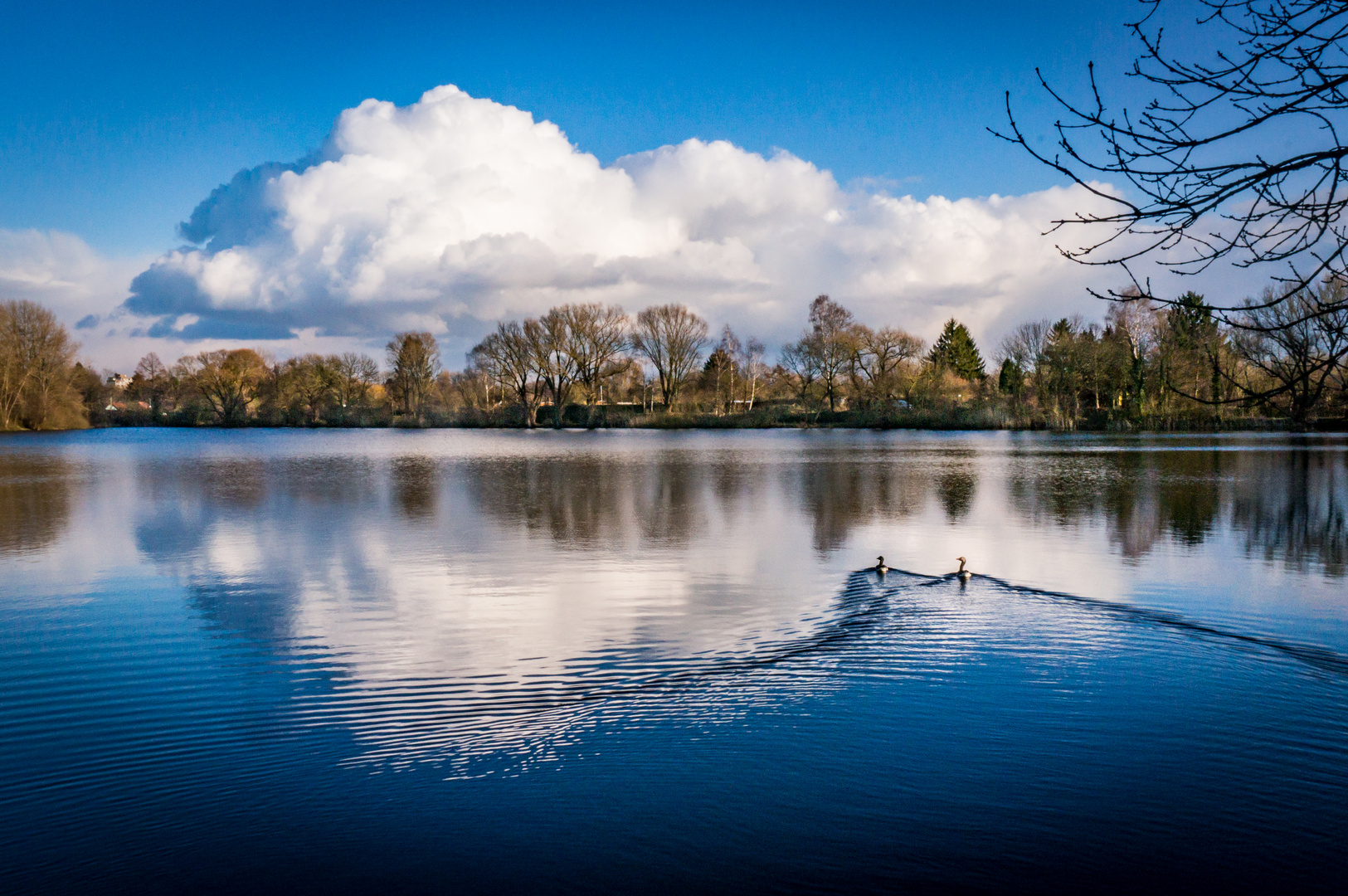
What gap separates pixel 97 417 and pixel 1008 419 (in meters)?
95.5

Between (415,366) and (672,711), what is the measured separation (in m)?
85.5

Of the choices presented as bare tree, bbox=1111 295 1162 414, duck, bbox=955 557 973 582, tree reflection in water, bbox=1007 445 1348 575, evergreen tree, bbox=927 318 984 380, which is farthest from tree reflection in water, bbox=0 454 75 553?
evergreen tree, bbox=927 318 984 380

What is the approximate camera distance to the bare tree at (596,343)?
247ft

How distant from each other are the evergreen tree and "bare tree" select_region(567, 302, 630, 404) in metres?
33.8

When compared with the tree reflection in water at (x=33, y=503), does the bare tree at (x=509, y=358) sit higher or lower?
higher

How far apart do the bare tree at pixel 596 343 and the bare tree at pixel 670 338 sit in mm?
3038

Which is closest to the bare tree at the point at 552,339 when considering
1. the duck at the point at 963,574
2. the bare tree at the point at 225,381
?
the bare tree at the point at 225,381

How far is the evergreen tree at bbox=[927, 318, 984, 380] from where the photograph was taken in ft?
292

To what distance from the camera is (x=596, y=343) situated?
7581 cm

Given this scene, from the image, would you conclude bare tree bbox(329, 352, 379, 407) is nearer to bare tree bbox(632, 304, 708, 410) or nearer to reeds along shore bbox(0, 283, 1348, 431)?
reeds along shore bbox(0, 283, 1348, 431)

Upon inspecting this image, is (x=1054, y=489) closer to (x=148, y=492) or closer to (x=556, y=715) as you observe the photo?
(x=556, y=715)

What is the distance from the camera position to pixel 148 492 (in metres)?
23.1

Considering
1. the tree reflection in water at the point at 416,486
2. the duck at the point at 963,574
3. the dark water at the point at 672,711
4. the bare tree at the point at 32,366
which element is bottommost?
the dark water at the point at 672,711

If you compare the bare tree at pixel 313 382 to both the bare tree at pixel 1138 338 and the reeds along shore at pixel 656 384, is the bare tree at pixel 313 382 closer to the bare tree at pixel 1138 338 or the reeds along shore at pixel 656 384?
the reeds along shore at pixel 656 384
